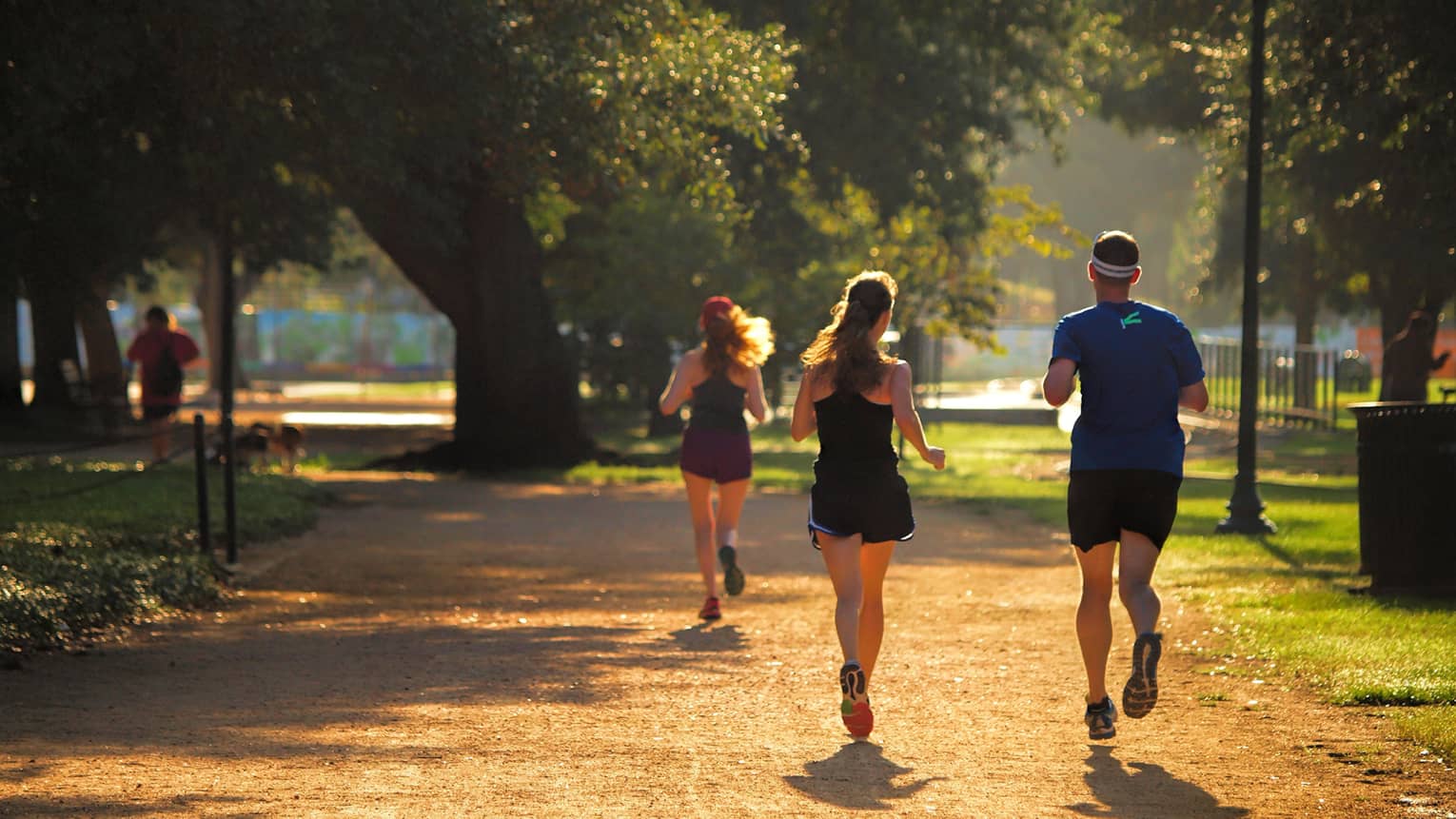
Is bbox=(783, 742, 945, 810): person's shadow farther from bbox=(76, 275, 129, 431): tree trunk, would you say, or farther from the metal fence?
bbox=(76, 275, 129, 431): tree trunk

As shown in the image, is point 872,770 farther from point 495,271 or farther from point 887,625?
point 495,271

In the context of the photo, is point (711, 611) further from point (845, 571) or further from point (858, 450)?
point (858, 450)

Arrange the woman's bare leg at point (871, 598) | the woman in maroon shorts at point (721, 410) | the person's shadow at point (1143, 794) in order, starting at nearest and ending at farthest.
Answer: the person's shadow at point (1143, 794) < the woman's bare leg at point (871, 598) < the woman in maroon shorts at point (721, 410)

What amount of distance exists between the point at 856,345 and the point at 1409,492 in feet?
14.5

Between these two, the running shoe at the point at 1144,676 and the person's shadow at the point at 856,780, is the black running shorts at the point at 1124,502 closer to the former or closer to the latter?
the running shoe at the point at 1144,676

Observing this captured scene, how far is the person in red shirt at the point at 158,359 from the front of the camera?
20.8 meters

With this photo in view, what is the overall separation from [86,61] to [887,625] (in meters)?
6.02

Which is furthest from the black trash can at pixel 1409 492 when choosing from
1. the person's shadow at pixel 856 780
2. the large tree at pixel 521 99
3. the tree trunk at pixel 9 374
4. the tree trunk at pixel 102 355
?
the tree trunk at pixel 102 355

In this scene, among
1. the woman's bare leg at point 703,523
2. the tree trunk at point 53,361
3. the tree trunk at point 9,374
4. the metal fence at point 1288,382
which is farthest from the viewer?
the metal fence at point 1288,382

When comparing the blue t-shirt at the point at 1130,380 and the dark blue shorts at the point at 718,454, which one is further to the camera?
the dark blue shorts at the point at 718,454

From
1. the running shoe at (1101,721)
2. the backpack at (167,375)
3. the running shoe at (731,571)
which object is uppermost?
the backpack at (167,375)

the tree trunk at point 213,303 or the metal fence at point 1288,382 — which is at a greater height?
the tree trunk at point 213,303

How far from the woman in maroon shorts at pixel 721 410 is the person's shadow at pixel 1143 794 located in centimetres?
419

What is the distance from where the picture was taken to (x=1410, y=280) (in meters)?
31.3
